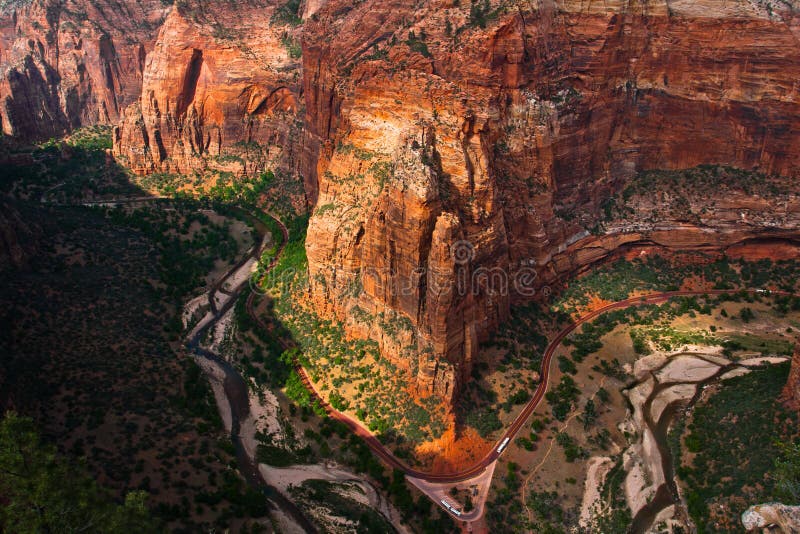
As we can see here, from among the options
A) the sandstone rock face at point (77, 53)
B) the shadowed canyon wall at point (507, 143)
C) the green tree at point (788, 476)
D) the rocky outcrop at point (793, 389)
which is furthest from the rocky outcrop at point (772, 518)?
the sandstone rock face at point (77, 53)

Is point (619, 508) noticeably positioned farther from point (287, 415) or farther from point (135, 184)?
point (135, 184)

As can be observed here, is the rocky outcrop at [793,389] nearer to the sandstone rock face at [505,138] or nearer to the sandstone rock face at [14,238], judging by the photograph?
the sandstone rock face at [505,138]

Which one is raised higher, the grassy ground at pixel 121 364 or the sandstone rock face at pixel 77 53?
the sandstone rock face at pixel 77 53

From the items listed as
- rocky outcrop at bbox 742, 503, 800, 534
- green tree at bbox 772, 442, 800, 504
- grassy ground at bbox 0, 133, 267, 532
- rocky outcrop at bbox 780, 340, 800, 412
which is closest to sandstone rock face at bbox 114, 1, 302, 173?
grassy ground at bbox 0, 133, 267, 532

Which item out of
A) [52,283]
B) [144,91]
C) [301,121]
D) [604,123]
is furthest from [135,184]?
[604,123]

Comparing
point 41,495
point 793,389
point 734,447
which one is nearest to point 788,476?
point 734,447
